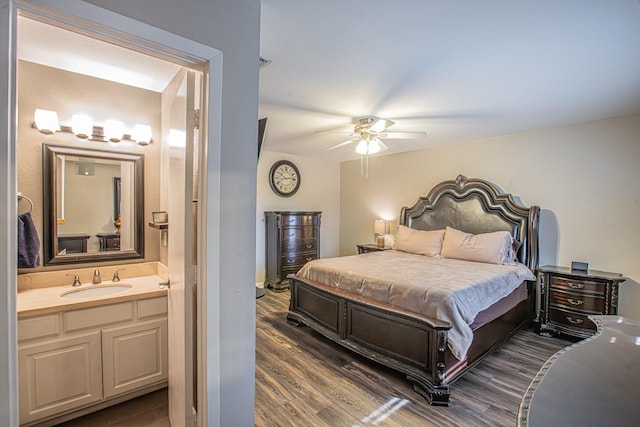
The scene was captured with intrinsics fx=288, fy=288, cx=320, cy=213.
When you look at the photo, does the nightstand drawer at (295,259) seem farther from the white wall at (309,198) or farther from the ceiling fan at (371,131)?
the ceiling fan at (371,131)

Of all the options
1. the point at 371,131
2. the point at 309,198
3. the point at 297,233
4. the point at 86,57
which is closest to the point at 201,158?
the point at 86,57

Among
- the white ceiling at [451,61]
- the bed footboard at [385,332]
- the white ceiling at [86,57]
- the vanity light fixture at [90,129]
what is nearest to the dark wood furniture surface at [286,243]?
the bed footboard at [385,332]

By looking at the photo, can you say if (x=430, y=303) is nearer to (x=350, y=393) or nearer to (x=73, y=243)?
(x=350, y=393)

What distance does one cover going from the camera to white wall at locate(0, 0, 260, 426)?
1286 mm

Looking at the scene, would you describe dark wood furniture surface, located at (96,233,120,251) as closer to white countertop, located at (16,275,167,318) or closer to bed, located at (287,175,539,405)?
white countertop, located at (16,275,167,318)

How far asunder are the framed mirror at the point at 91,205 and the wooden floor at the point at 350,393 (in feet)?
3.87

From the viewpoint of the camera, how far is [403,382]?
243 centimetres

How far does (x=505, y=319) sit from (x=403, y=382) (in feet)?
4.58

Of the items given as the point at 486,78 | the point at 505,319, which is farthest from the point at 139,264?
the point at 505,319

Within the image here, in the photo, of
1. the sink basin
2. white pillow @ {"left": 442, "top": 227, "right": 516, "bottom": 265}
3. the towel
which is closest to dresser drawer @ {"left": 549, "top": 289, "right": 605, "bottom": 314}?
white pillow @ {"left": 442, "top": 227, "right": 516, "bottom": 265}

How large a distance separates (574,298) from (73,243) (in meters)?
4.87

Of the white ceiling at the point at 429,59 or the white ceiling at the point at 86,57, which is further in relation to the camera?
the white ceiling at the point at 86,57

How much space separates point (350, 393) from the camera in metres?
2.27

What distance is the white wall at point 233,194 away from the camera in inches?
50.6
